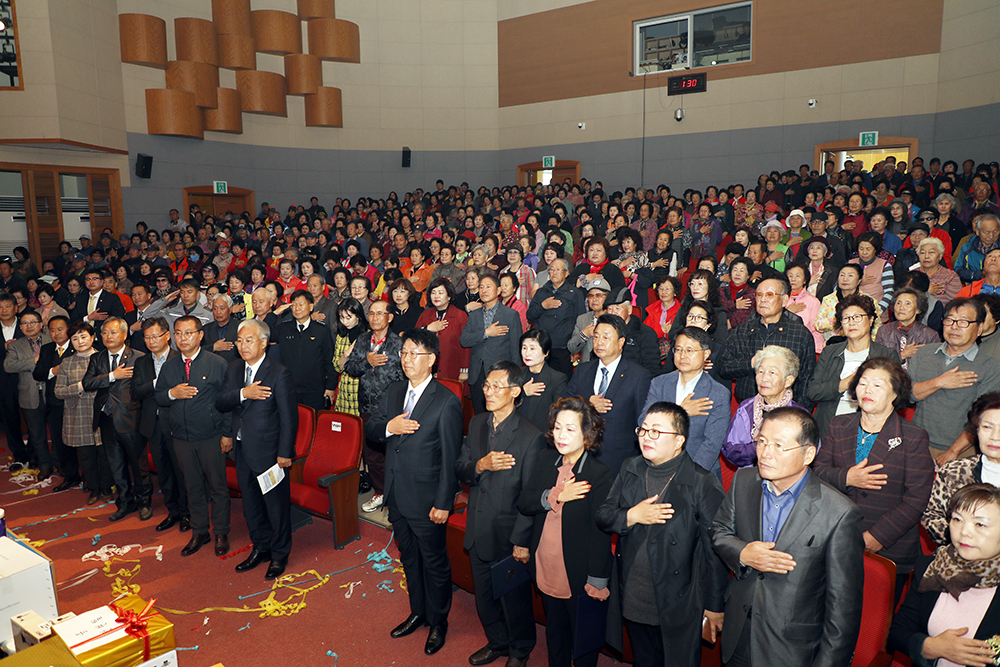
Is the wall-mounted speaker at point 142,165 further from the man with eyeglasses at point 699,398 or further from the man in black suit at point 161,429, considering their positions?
the man with eyeglasses at point 699,398

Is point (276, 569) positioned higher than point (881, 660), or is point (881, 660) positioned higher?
point (881, 660)

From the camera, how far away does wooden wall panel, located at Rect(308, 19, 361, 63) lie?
47.1 ft

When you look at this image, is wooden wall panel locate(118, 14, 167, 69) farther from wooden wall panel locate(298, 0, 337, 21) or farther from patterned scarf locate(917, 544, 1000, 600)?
patterned scarf locate(917, 544, 1000, 600)

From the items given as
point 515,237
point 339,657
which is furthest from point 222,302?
point 515,237

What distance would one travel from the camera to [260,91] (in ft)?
45.6

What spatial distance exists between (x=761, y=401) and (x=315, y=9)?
47.8 feet

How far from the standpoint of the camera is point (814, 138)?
483 inches

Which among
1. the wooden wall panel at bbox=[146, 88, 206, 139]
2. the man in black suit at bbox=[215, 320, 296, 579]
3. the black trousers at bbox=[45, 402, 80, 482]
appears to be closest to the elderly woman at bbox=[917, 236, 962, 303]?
the man in black suit at bbox=[215, 320, 296, 579]

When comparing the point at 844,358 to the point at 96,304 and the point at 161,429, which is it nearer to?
the point at 161,429

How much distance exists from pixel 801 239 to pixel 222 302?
6.51 metres

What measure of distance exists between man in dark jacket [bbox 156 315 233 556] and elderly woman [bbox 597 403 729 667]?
2816 millimetres

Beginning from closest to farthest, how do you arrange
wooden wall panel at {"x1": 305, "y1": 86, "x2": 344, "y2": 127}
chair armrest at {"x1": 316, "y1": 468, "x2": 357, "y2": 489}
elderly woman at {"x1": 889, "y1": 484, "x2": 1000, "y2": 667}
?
elderly woman at {"x1": 889, "y1": 484, "x2": 1000, "y2": 667} < chair armrest at {"x1": 316, "y1": 468, "x2": 357, "y2": 489} < wooden wall panel at {"x1": 305, "y1": 86, "x2": 344, "y2": 127}

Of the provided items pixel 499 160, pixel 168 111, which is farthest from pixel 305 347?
pixel 499 160

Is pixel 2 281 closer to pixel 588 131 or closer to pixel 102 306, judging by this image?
pixel 102 306
